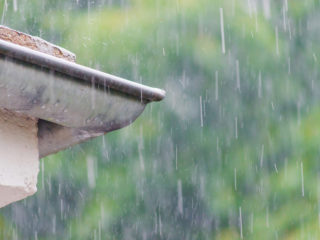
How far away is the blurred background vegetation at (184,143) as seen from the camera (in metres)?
4.91

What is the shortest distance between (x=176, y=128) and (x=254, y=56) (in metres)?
0.71

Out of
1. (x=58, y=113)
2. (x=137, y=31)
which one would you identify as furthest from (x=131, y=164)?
(x=58, y=113)

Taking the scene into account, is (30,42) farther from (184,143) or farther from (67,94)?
(184,143)

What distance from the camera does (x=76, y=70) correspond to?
1.79 metres

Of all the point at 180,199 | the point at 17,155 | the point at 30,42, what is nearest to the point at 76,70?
the point at 30,42

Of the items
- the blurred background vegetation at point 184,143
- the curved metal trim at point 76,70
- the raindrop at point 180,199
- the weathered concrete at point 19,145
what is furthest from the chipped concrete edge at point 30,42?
the raindrop at point 180,199

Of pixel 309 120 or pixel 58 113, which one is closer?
pixel 58 113

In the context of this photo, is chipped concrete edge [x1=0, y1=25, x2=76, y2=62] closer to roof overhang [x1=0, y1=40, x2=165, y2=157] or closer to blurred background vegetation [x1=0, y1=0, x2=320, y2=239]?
roof overhang [x1=0, y1=40, x2=165, y2=157]

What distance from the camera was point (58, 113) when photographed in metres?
1.84

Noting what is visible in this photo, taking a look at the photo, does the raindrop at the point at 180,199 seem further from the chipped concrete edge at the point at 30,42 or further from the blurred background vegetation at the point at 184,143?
the chipped concrete edge at the point at 30,42

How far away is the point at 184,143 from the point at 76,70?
3.29 meters

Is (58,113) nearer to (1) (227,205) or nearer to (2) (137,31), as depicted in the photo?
(2) (137,31)

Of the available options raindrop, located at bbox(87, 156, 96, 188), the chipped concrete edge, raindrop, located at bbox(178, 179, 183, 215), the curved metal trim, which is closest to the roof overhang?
the curved metal trim

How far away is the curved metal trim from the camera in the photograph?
5.50 feet
